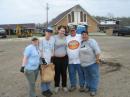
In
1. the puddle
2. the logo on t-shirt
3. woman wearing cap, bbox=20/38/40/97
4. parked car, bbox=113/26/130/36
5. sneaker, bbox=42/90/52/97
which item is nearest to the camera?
woman wearing cap, bbox=20/38/40/97

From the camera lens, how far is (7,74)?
46.3ft

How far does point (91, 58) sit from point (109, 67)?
5.13m

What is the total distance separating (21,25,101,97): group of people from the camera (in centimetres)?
962

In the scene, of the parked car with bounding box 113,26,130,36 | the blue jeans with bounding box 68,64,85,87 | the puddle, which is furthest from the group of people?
the parked car with bounding box 113,26,130,36

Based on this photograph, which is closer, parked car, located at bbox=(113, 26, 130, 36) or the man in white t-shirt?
the man in white t-shirt

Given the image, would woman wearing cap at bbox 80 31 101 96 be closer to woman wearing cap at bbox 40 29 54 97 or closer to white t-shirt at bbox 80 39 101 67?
white t-shirt at bbox 80 39 101 67

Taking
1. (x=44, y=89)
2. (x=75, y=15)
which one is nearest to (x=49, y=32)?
(x=44, y=89)

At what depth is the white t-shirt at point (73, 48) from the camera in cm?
993

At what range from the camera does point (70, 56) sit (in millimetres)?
9969

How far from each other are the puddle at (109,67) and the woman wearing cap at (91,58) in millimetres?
3696

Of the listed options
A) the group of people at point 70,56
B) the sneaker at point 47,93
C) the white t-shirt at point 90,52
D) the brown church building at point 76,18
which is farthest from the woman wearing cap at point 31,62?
the brown church building at point 76,18

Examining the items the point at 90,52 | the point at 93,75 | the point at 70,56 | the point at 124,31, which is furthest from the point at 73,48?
the point at 124,31

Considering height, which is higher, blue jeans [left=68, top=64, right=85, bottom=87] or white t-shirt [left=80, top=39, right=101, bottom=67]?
white t-shirt [left=80, top=39, right=101, bottom=67]

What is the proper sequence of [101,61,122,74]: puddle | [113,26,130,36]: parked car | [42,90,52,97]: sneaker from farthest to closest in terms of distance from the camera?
[113,26,130,36]: parked car
[101,61,122,74]: puddle
[42,90,52,97]: sneaker
